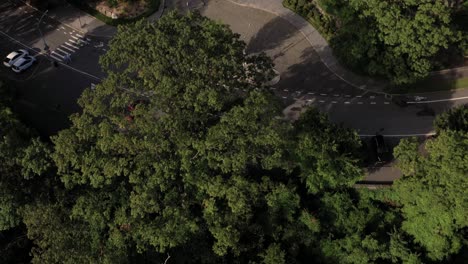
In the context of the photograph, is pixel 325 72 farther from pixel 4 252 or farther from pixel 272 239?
pixel 4 252

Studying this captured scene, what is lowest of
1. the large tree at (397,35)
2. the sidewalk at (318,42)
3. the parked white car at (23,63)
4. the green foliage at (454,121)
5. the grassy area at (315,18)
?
the parked white car at (23,63)

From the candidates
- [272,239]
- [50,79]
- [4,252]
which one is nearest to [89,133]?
[4,252]

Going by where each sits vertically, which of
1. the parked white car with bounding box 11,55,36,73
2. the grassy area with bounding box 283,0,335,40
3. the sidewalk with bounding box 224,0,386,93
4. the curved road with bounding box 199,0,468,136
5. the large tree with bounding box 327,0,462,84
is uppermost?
the large tree with bounding box 327,0,462,84

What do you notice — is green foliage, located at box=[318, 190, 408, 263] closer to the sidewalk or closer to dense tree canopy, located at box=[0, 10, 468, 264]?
dense tree canopy, located at box=[0, 10, 468, 264]

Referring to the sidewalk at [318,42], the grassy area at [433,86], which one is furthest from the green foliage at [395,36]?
the sidewalk at [318,42]

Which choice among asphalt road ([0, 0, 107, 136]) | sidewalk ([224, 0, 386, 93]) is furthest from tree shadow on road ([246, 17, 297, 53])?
asphalt road ([0, 0, 107, 136])

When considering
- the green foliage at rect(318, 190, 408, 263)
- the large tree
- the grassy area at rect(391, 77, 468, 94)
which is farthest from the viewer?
the grassy area at rect(391, 77, 468, 94)

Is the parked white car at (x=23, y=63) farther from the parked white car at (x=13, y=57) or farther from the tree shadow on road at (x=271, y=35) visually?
the tree shadow on road at (x=271, y=35)
